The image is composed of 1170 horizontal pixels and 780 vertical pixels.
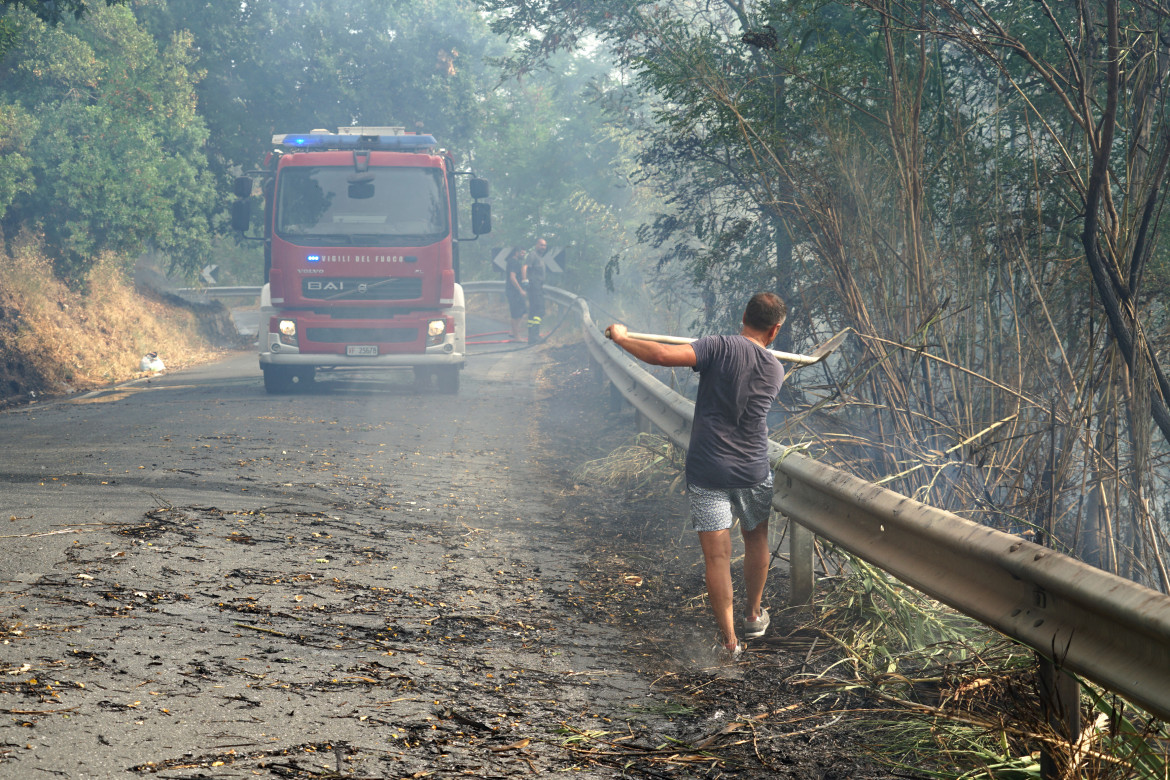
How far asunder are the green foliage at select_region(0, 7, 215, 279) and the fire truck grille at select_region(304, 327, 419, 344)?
7038 mm

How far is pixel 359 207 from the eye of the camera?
1316 cm

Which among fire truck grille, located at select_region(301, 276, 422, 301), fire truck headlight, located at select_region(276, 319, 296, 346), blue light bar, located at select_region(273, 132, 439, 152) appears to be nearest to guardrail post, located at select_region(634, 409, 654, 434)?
fire truck grille, located at select_region(301, 276, 422, 301)

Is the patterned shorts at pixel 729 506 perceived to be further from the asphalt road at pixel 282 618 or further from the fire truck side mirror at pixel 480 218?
the fire truck side mirror at pixel 480 218

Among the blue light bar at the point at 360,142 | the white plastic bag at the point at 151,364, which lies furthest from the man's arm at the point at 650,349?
the white plastic bag at the point at 151,364

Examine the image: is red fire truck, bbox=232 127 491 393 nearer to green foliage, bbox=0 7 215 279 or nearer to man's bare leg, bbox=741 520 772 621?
green foliage, bbox=0 7 215 279

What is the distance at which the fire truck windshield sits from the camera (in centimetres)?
Result: 1305

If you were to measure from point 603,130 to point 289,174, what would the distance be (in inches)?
644

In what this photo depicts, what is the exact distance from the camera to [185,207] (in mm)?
20188

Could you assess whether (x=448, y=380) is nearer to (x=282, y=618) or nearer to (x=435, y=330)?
(x=435, y=330)

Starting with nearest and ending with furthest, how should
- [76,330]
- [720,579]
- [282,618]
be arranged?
[282,618] < [720,579] < [76,330]

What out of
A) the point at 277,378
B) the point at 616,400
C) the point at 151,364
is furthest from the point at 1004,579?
the point at 151,364

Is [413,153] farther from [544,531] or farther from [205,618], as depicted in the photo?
[205,618]

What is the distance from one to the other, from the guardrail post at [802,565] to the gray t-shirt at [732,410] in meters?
0.43

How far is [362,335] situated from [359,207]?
5.46ft
